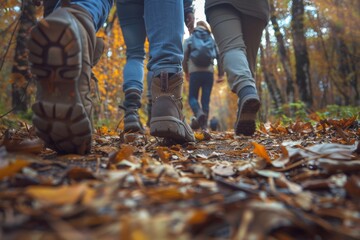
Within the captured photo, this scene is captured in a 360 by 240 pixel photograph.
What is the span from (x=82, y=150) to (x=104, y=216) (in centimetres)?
79

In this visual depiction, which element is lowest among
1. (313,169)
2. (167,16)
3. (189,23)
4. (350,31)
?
(313,169)

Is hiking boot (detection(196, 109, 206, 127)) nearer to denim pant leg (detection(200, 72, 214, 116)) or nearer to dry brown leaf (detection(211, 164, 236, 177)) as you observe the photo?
denim pant leg (detection(200, 72, 214, 116))

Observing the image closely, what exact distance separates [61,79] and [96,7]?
516mm

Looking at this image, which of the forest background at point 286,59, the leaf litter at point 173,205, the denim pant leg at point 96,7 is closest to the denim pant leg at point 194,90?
the forest background at point 286,59

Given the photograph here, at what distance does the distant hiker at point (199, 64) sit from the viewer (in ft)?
17.6

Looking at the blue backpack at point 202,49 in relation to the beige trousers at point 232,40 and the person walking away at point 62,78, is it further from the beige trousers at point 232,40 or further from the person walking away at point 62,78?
the person walking away at point 62,78

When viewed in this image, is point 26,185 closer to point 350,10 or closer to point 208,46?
point 208,46

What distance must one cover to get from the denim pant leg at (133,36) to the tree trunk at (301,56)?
16.6 feet

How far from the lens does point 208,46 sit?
5441mm

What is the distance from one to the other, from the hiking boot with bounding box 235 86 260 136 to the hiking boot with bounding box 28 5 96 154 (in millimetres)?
1341

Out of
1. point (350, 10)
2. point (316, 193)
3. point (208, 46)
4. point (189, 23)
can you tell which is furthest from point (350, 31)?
point (316, 193)

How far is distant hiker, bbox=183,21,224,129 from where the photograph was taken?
5379 mm

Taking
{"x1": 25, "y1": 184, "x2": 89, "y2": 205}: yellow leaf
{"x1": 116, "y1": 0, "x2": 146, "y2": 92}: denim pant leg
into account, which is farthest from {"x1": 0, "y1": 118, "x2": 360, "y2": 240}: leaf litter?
{"x1": 116, "y1": 0, "x2": 146, "y2": 92}: denim pant leg

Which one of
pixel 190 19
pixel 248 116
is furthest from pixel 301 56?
pixel 248 116
